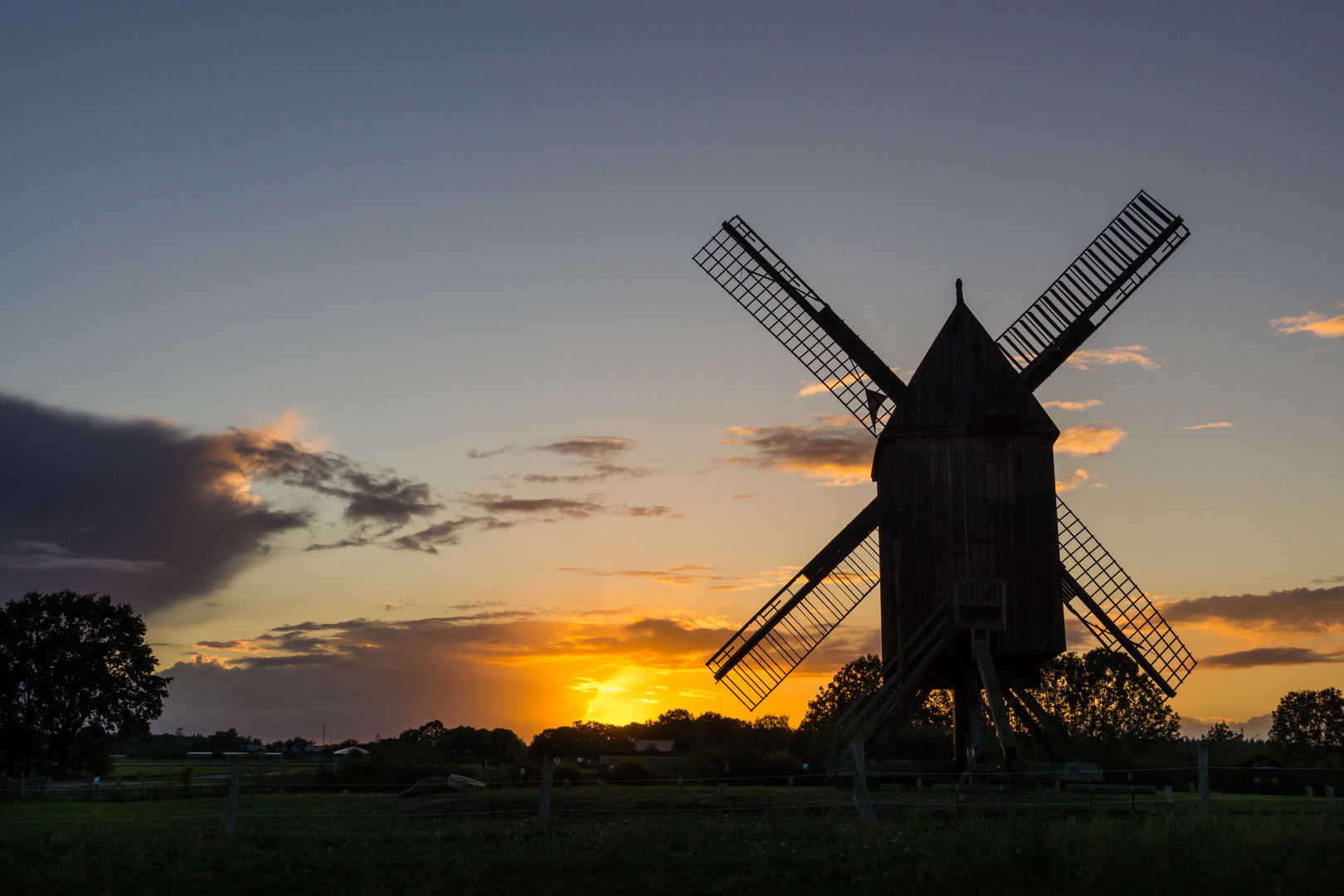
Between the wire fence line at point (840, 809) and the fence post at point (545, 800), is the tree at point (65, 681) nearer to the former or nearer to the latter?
the wire fence line at point (840, 809)

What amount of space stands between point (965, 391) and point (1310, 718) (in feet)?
253

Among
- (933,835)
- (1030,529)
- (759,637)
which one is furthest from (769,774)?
(933,835)

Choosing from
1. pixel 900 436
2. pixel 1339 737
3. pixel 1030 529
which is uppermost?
pixel 900 436

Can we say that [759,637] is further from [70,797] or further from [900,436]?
[70,797]

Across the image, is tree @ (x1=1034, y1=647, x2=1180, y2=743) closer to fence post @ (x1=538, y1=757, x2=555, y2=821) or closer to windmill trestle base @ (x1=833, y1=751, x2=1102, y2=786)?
windmill trestle base @ (x1=833, y1=751, x2=1102, y2=786)

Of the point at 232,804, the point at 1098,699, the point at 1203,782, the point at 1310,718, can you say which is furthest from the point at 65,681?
the point at 1310,718

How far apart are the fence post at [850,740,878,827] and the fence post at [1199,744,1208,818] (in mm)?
4716

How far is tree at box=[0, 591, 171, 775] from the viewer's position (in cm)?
4769

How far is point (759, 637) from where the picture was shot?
2844cm

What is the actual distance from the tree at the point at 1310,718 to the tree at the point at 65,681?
3105 inches

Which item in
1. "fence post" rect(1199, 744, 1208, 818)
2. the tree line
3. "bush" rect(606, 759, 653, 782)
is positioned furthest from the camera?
the tree line

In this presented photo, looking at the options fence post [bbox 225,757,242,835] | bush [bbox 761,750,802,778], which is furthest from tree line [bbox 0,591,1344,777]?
fence post [bbox 225,757,242,835]

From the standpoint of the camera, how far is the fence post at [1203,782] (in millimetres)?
14562

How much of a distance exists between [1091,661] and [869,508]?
51232 millimetres
